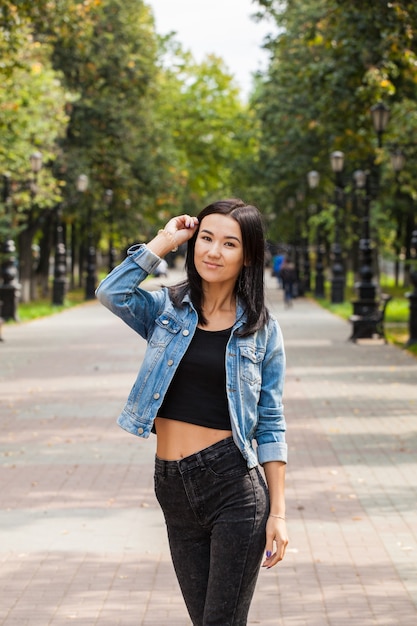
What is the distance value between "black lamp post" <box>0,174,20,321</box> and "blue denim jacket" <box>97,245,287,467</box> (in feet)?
80.5

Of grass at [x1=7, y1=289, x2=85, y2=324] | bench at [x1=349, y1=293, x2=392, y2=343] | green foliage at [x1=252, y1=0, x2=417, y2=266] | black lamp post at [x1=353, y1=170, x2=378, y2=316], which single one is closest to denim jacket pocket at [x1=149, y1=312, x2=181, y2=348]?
green foliage at [x1=252, y1=0, x2=417, y2=266]

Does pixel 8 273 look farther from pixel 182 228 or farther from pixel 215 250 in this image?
pixel 215 250

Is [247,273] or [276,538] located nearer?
[276,538]

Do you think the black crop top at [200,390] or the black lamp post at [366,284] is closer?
the black crop top at [200,390]

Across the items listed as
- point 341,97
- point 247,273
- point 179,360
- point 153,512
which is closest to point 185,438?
point 179,360

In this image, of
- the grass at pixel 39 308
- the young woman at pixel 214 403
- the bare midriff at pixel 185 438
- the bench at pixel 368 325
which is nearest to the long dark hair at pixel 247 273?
the young woman at pixel 214 403

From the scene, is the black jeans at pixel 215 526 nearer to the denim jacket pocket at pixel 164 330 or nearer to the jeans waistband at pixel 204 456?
the jeans waistband at pixel 204 456

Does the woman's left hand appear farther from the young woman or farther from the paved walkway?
the paved walkway

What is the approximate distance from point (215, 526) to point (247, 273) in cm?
79

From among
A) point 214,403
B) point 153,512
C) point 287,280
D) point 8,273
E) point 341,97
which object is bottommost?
point 287,280

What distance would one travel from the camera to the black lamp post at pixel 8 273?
29.3 m

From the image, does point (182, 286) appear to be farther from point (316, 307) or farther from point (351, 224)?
point (351, 224)

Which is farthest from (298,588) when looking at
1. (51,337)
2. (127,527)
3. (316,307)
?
(316,307)

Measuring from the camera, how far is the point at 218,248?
3961mm
